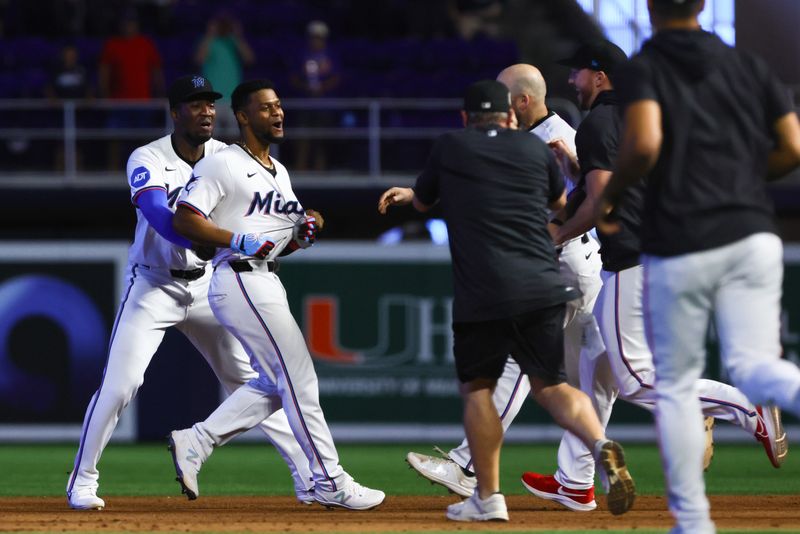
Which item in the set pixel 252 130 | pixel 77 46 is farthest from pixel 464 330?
pixel 77 46

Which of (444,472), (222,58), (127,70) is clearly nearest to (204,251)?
(444,472)

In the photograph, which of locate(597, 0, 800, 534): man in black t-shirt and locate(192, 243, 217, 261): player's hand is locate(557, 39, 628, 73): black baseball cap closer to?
locate(597, 0, 800, 534): man in black t-shirt

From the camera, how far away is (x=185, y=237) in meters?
6.95

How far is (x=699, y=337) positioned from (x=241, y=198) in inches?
107

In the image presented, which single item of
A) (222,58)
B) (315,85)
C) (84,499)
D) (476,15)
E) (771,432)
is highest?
(476,15)

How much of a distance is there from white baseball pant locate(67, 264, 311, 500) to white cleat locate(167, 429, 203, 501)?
0.14m

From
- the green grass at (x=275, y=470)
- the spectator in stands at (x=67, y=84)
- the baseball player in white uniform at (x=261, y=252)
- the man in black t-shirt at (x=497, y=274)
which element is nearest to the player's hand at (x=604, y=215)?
the man in black t-shirt at (x=497, y=274)

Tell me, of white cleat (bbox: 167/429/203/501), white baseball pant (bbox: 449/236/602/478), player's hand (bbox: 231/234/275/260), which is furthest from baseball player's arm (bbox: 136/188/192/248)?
white baseball pant (bbox: 449/236/602/478)

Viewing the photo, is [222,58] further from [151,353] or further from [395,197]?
[395,197]

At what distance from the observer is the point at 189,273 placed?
24.7 ft

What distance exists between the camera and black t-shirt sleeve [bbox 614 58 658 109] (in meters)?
5.07

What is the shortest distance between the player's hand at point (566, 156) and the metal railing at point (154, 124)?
23.8 feet

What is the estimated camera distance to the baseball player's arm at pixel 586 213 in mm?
6715

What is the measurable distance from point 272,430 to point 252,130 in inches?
61.9
